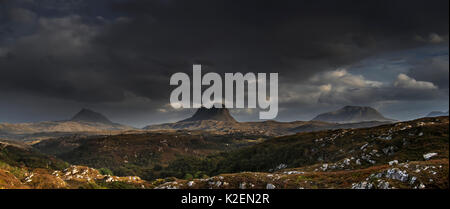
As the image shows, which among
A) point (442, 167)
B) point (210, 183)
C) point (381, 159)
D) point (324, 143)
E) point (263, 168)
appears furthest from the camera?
point (263, 168)

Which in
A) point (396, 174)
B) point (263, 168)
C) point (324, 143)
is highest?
point (396, 174)

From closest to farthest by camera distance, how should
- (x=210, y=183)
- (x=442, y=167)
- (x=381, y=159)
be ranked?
(x=442, y=167) → (x=210, y=183) → (x=381, y=159)
